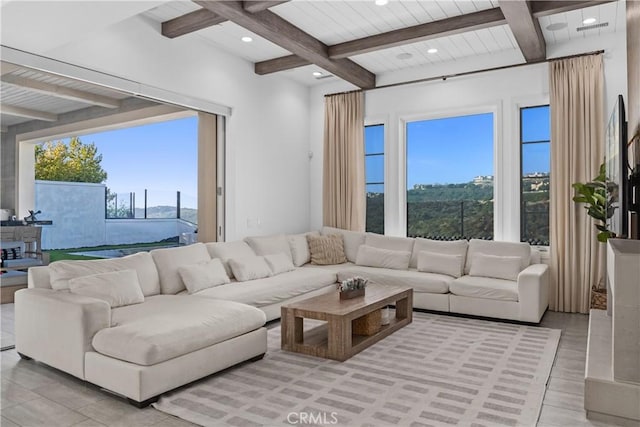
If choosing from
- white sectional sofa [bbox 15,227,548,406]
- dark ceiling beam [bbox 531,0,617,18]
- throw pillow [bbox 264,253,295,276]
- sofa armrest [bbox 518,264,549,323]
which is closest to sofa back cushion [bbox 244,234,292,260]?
white sectional sofa [bbox 15,227,548,406]

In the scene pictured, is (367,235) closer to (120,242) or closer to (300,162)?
(300,162)

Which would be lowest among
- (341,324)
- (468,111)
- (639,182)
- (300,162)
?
(341,324)

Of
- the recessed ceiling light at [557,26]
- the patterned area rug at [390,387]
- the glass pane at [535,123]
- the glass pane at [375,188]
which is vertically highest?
the recessed ceiling light at [557,26]

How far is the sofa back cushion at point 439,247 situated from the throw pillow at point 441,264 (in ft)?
0.31

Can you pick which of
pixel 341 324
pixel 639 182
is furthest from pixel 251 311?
pixel 639 182

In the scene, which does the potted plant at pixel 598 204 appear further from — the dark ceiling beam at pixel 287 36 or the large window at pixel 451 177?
the dark ceiling beam at pixel 287 36

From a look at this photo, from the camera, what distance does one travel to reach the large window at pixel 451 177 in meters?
6.21

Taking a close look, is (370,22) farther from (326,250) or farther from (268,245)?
(326,250)

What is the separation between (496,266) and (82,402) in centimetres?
416

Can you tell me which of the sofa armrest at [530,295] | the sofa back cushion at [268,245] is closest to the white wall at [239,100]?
the sofa back cushion at [268,245]

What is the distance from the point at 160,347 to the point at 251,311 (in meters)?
0.87

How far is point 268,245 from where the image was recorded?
5.51m

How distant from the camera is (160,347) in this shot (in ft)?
9.00

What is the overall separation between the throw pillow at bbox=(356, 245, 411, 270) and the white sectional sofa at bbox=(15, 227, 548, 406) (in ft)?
0.04
